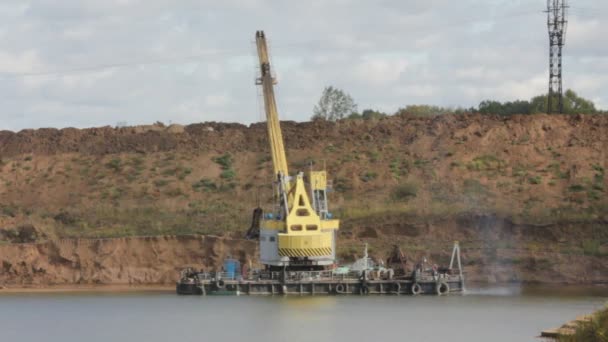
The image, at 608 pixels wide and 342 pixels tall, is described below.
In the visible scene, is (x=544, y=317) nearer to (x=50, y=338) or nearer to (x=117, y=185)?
(x=50, y=338)

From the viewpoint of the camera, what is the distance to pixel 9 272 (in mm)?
80375

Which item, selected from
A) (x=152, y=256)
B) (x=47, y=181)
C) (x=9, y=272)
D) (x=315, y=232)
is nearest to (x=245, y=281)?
(x=315, y=232)

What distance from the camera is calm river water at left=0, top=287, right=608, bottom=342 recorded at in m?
53.6

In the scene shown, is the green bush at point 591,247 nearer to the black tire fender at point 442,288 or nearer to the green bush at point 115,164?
the black tire fender at point 442,288

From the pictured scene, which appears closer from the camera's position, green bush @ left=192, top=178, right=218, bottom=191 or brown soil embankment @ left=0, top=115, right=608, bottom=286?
brown soil embankment @ left=0, top=115, right=608, bottom=286

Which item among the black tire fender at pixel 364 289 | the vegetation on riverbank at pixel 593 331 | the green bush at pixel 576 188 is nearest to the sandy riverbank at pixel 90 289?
the black tire fender at pixel 364 289

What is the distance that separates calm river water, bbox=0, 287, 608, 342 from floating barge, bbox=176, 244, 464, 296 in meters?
1.32

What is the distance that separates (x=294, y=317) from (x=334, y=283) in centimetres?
1014

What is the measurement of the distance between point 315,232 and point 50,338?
19533 mm

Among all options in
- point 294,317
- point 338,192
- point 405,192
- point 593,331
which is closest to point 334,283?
point 294,317

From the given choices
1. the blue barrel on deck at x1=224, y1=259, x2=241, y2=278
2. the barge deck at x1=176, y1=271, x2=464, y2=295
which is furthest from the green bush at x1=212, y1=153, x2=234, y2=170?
the barge deck at x1=176, y1=271, x2=464, y2=295

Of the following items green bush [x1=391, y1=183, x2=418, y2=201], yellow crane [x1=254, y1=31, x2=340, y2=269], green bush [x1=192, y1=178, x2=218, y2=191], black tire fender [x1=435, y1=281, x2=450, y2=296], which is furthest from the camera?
green bush [x1=192, y1=178, x2=218, y2=191]

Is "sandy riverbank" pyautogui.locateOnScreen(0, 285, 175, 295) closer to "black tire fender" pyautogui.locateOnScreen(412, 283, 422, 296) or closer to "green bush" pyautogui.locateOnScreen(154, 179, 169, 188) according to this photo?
"black tire fender" pyautogui.locateOnScreen(412, 283, 422, 296)

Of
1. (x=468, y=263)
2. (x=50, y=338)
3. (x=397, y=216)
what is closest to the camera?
(x=50, y=338)
